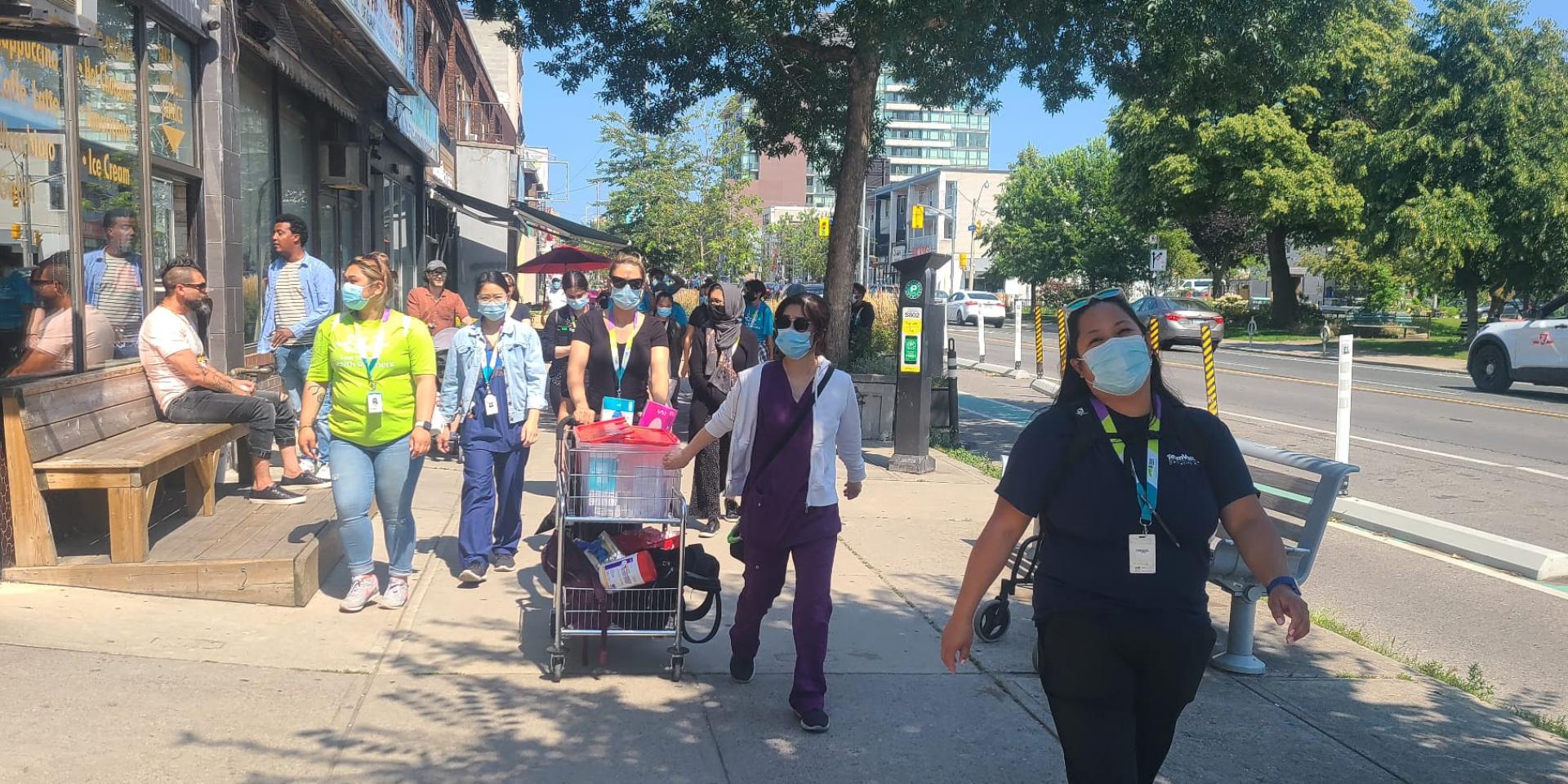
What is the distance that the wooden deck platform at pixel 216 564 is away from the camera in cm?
597

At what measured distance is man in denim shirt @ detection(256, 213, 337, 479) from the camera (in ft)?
28.9

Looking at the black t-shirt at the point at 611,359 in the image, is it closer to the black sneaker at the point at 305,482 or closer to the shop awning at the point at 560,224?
the black sneaker at the point at 305,482

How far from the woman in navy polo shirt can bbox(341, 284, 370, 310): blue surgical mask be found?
3.78 meters

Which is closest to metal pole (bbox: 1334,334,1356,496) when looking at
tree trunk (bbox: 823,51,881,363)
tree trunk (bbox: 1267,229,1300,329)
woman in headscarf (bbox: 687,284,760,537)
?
woman in headscarf (bbox: 687,284,760,537)

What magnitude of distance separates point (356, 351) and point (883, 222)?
117m

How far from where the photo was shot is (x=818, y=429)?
5004mm

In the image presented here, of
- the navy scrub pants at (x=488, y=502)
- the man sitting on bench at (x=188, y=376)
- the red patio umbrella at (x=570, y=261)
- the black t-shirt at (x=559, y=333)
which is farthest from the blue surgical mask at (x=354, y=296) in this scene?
the red patio umbrella at (x=570, y=261)

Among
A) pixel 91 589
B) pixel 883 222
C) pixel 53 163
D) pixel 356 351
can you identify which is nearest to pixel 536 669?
pixel 356 351

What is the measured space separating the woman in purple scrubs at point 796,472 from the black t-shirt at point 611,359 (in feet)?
7.06

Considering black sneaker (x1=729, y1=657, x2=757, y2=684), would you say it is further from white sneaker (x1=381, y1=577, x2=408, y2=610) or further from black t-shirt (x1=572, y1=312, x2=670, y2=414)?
black t-shirt (x1=572, y1=312, x2=670, y2=414)

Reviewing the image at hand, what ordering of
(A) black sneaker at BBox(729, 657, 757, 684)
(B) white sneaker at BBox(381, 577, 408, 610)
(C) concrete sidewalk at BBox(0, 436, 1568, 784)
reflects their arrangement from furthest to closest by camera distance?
(B) white sneaker at BBox(381, 577, 408, 610) < (A) black sneaker at BBox(729, 657, 757, 684) < (C) concrete sidewalk at BBox(0, 436, 1568, 784)

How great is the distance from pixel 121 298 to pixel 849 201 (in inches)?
310

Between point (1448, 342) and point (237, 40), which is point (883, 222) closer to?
point (1448, 342)

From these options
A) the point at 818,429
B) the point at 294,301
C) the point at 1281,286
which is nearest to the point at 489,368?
the point at 818,429
